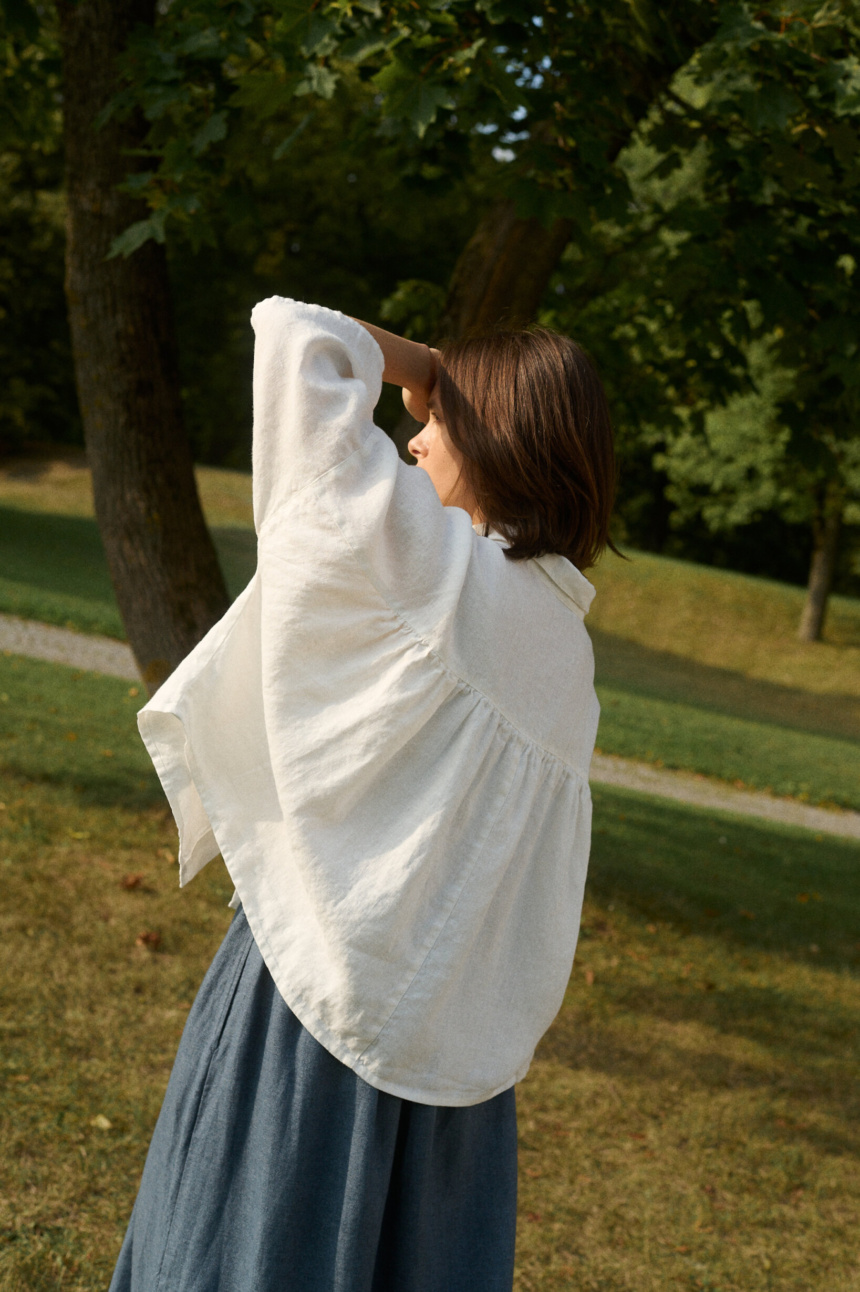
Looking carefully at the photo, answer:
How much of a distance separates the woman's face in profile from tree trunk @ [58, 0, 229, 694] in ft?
9.95

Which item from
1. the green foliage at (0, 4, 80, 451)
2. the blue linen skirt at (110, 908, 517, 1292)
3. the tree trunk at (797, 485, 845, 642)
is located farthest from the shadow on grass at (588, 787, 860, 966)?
the tree trunk at (797, 485, 845, 642)

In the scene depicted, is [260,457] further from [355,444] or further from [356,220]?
[356,220]

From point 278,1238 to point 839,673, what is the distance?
21924 mm

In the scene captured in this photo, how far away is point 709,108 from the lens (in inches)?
150

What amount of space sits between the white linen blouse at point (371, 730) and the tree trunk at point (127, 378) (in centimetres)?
318

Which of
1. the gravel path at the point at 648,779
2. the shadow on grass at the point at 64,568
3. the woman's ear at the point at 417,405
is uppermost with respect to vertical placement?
the woman's ear at the point at 417,405

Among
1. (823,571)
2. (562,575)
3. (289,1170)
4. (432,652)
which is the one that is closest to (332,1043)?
(289,1170)

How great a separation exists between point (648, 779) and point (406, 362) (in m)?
9.47

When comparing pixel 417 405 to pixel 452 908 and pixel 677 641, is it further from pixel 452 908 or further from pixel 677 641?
pixel 677 641

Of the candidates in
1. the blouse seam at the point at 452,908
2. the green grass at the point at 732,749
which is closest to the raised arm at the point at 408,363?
the blouse seam at the point at 452,908

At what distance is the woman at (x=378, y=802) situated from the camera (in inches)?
54.9

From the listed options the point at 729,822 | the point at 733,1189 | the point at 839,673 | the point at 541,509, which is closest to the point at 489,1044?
the point at 541,509

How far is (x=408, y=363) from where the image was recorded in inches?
64.7

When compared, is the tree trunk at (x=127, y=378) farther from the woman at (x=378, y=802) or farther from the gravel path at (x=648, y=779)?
the gravel path at (x=648, y=779)
